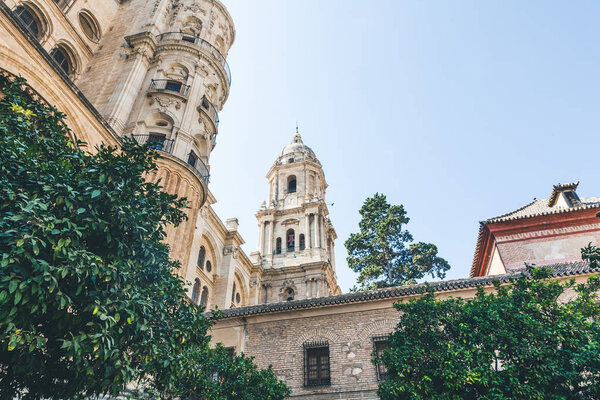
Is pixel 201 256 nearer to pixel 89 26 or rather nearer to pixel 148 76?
pixel 148 76

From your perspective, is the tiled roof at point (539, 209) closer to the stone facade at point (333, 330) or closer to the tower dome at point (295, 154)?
the stone facade at point (333, 330)

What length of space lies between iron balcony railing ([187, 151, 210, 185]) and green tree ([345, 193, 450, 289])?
1194 centimetres

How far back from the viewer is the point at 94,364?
5.29 m

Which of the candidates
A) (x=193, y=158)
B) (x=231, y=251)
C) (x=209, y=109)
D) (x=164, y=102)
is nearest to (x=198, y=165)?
(x=193, y=158)

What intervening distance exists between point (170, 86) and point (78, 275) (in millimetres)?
17312

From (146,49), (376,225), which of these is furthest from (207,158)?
(376,225)

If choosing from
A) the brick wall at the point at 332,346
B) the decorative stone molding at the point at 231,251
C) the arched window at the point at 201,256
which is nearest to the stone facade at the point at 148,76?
the arched window at the point at 201,256

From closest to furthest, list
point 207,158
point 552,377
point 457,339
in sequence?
1. point 552,377
2. point 457,339
3. point 207,158

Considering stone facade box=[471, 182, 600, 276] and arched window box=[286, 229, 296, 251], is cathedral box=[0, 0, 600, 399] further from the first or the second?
arched window box=[286, 229, 296, 251]

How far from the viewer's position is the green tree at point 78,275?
4.75 metres

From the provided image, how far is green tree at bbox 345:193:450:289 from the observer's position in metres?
25.1

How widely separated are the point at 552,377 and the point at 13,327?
915cm

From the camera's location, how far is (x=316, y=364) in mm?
13594

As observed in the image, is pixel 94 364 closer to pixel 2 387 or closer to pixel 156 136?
pixel 2 387
